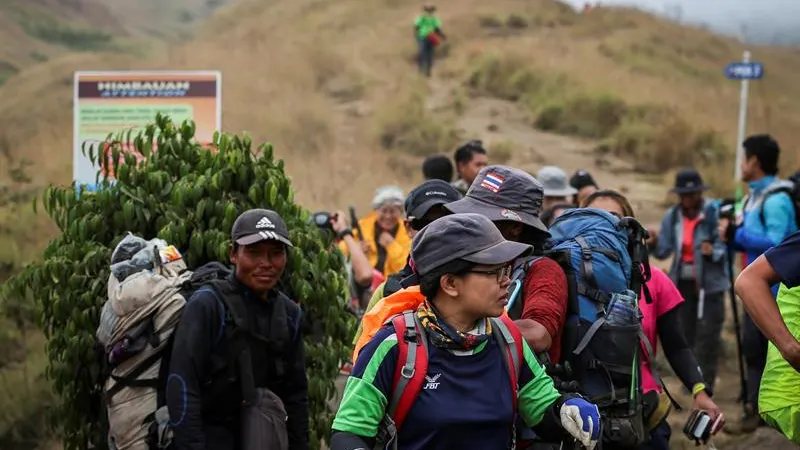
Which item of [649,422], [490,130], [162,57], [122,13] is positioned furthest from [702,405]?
[122,13]

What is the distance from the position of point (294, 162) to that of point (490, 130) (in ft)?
19.7

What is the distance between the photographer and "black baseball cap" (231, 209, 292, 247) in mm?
4258

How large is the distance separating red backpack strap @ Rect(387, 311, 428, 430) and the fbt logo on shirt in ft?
0.06

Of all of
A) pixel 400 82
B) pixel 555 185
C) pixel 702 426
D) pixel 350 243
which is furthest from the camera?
pixel 400 82

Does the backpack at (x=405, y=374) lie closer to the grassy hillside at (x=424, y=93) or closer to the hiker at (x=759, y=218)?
the hiker at (x=759, y=218)

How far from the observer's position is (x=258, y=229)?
14.1 ft

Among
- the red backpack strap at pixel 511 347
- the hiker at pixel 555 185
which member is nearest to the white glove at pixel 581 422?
the red backpack strap at pixel 511 347

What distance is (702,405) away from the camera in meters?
4.54

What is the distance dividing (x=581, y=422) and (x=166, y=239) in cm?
263

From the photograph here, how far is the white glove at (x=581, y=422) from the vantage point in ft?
9.89

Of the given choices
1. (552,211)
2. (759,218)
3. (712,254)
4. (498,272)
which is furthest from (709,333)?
(498,272)

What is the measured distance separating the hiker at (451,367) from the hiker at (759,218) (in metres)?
4.09

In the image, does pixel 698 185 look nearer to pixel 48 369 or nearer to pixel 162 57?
pixel 48 369

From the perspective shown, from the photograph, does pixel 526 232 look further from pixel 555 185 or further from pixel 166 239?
pixel 555 185
